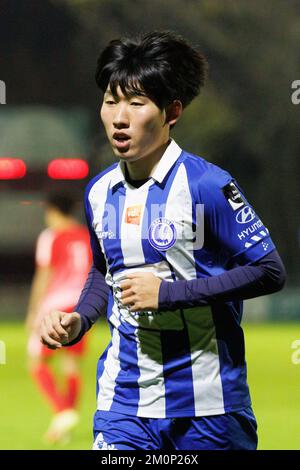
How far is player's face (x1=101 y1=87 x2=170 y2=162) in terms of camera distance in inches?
116

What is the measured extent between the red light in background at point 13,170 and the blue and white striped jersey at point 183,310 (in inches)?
309

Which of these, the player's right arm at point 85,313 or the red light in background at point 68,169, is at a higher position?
the player's right arm at point 85,313

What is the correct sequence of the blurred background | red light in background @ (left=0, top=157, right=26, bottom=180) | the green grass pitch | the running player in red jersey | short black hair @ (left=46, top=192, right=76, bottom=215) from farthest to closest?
red light in background @ (left=0, top=157, right=26, bottom=180)
the blurred background
short black hair @ (left=46, top=192, right=76, bottom=215)
the green grass pitch
the running player in red jersey

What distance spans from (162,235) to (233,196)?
214 mm

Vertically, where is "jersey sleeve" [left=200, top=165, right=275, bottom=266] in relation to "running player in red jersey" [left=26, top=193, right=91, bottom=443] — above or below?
above

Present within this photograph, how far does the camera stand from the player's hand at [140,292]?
285 centimetres

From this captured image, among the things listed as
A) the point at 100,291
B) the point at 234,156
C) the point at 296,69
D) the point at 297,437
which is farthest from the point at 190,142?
the point at 100,291

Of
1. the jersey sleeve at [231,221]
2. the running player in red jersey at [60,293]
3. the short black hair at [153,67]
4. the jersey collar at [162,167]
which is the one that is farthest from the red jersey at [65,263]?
the jersey sleeve at [231,221]

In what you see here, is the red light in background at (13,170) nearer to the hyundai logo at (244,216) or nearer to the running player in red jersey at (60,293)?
the running player in red jersey at (60,293)

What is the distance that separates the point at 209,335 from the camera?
9.84 ft

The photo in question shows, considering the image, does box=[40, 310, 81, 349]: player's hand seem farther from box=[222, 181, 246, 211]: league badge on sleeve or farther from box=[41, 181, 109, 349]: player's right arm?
box=[222, 181, 246, 211]: league badge on sleeve

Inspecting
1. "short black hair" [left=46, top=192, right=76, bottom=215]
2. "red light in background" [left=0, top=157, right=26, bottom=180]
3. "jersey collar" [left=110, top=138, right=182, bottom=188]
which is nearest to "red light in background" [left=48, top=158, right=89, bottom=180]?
"red light in background" [left=0, top=157, right=26, bottom=180]

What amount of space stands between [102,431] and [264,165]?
8028 millimetres

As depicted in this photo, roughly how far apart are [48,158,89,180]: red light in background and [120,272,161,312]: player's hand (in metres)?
7.41
